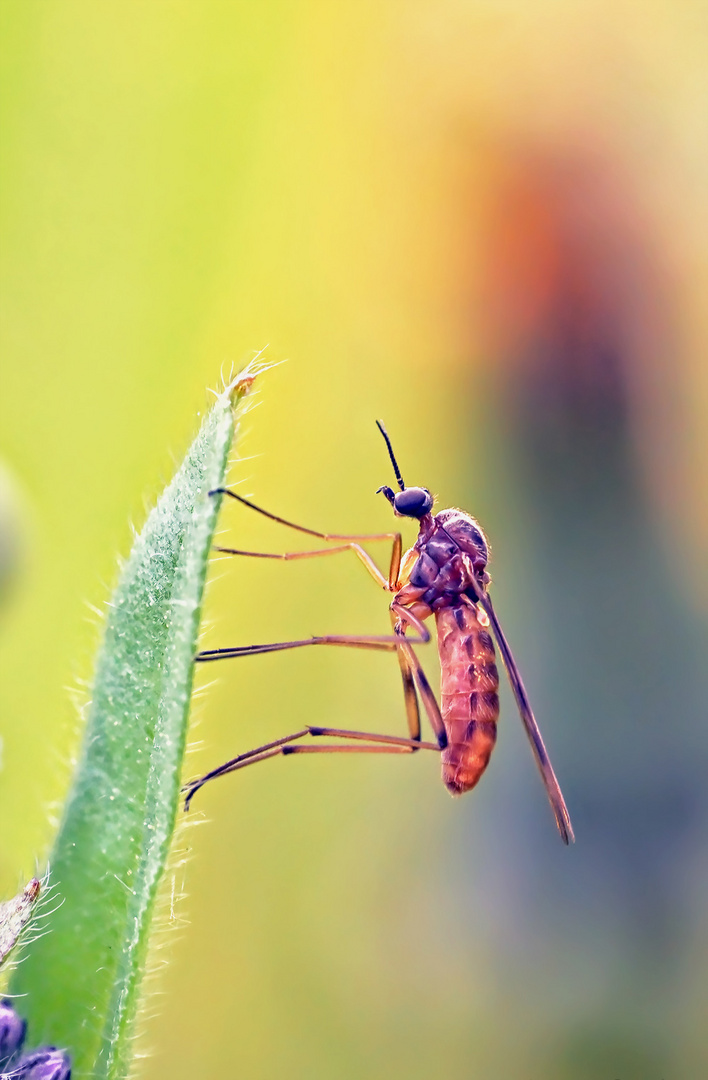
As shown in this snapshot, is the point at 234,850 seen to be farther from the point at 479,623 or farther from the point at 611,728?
the point at 611,728

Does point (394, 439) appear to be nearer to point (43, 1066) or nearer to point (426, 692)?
point (426, 692)

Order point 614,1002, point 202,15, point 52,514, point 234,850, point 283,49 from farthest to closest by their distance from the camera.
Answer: point 614,1002 < point 234,850 < point 283,49 < point 202,15 < point 52,514

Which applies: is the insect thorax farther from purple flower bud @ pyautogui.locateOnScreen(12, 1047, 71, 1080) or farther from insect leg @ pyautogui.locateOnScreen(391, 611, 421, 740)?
purple flower bud @ pyautogui.locateOnScreen(12, 1047, 71, 1080)

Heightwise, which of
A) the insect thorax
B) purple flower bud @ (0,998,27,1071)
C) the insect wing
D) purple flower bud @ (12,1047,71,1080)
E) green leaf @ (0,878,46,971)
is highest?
the insect thorax

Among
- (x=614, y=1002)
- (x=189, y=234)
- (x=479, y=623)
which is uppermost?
(x=189, y=234)

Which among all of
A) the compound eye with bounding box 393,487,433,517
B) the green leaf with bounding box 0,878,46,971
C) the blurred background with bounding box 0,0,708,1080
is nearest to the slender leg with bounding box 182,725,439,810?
the blurred background with bounding box 0,0,708,1080

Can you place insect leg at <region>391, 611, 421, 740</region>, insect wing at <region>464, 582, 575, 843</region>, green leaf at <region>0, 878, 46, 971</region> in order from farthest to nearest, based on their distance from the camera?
insect leg at <region>391, 611, 421, 740</region>
insect wing at <region>464, 582, 575, 843</region>
green leaf at <region>0, 878, 46, 971</region>

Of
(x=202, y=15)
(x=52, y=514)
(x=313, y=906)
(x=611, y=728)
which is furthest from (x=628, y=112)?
(x=313, y=906)
